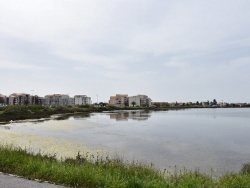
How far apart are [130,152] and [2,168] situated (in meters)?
15.1

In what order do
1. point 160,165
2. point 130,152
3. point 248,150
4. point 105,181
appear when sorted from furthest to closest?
point 248,150 < point 130,152 < point 160,165 < point 105,181

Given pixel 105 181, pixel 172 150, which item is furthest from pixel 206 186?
pixel 172 150

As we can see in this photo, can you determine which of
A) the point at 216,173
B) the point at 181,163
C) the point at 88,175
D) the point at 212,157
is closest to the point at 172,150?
the point at 212,157

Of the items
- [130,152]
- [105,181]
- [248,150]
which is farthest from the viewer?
[248,150]

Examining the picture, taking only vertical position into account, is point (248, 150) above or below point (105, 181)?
below

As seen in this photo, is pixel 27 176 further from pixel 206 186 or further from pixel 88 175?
pixel 206 186

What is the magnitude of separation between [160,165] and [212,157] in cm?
635

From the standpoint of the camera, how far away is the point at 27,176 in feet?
32.3

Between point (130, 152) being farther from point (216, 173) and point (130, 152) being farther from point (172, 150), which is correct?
point (216, 173)

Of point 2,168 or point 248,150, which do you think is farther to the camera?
point 248,150

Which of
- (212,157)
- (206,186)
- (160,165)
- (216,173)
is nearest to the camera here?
(206,186)

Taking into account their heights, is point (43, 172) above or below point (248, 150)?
above

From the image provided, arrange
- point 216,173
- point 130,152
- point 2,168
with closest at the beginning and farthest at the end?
point 2,168 → point 216,173 → point 130,152

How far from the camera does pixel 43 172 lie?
10070 mm
